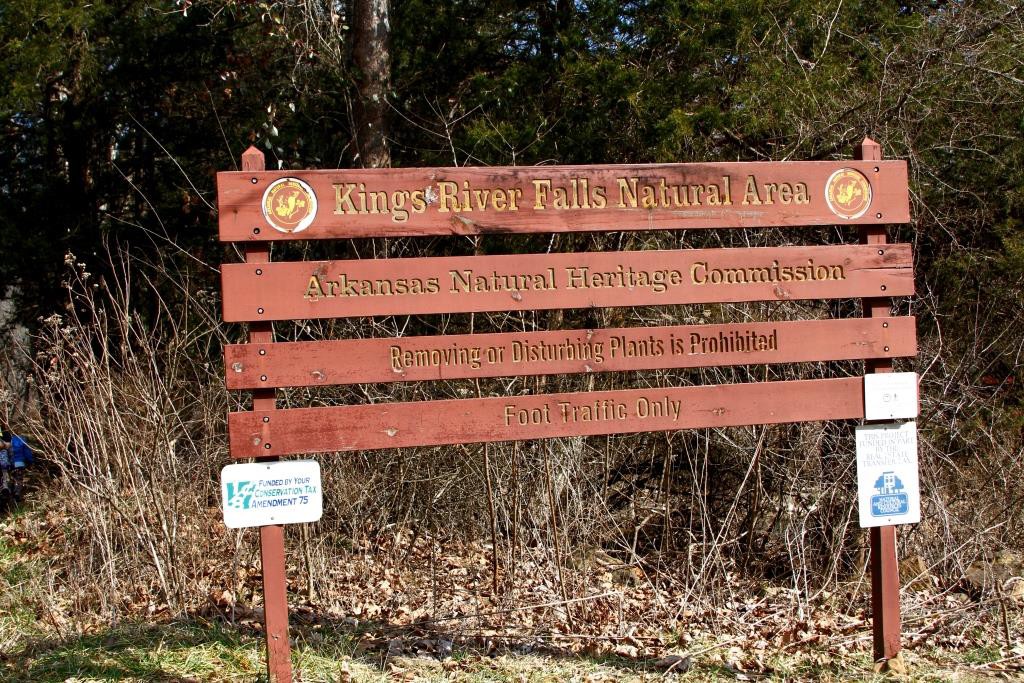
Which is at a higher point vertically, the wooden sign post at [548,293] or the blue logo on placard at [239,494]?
the wooden sign post at [548,293]

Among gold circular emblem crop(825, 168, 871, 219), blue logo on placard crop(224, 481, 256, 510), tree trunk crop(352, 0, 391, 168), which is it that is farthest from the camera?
tree trunk crop(352, 0, 391, 168)

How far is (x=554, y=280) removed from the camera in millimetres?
4332

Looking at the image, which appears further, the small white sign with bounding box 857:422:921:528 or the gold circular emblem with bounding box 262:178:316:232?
the small white sign with bounding box 857:422:921:528

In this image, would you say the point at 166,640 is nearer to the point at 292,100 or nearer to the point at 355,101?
the point at 355,101

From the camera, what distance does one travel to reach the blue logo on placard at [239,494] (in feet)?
13.4

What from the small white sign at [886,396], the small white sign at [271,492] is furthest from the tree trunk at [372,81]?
the small white sign at [886,396]

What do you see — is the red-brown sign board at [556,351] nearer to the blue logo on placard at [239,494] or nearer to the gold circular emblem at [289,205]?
the blue logo on placard at [239,494]

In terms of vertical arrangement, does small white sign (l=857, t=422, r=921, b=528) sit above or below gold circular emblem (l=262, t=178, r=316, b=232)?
below

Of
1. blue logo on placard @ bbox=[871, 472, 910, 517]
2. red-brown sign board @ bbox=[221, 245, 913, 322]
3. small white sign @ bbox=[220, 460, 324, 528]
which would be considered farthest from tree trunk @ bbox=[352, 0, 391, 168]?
blue logo on placard @ bbox=[871, 472, 910, 517]

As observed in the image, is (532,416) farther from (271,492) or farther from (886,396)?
(886,396)

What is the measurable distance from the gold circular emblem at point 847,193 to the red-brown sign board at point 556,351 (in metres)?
0.55

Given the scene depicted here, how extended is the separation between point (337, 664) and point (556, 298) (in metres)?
2.14

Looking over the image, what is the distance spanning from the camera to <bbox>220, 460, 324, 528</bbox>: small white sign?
4.08m

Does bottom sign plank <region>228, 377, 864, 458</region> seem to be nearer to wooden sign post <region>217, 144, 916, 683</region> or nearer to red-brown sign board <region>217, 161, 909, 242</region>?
wooden sign post <region>217, 144, 916, 683</region>
